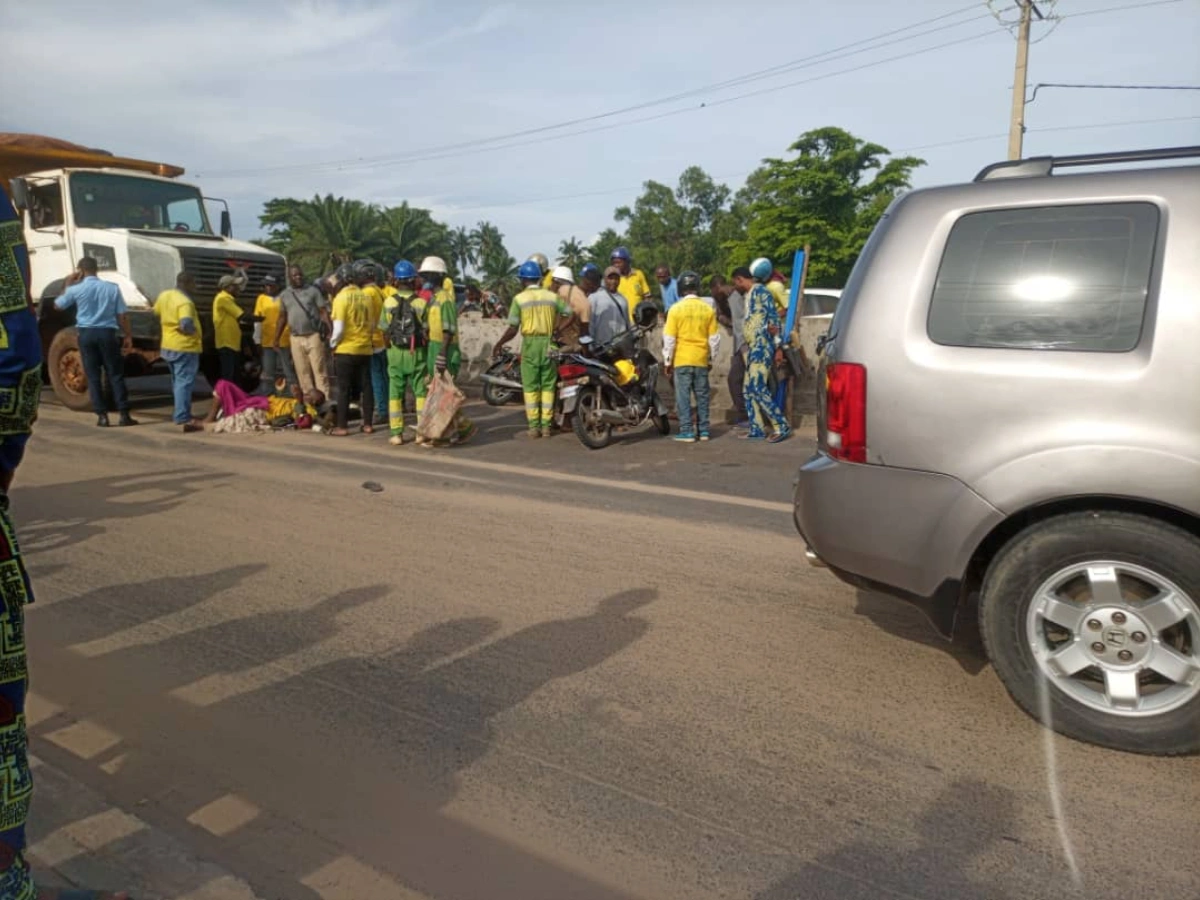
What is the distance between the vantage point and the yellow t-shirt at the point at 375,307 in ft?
35.0

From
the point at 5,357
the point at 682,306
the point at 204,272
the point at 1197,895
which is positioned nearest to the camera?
the point at 5,357

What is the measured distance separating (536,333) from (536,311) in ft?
0.79

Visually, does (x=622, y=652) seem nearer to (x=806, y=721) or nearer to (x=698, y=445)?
(x=806, y=721)

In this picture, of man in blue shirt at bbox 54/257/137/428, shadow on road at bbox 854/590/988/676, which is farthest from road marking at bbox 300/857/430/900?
man in blue shirt at bbox 54/257/137/428

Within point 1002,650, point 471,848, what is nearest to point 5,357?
point 471,848

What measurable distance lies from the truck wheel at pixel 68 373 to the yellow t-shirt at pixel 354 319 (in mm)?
4300

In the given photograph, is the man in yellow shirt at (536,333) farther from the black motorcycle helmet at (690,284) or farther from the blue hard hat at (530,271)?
the black motorcycle helmet at (690,284)

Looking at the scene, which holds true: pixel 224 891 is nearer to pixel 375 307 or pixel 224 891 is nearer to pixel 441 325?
pixel 441 325

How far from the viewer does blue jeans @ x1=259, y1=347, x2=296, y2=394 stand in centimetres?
1255

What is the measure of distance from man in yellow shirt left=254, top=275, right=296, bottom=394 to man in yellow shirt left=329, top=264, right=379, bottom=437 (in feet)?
5.06

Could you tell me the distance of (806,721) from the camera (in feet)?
11.4

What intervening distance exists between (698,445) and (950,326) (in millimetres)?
6712

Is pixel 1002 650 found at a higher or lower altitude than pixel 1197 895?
higher

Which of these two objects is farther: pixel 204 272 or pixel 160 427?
pixel 204 272
